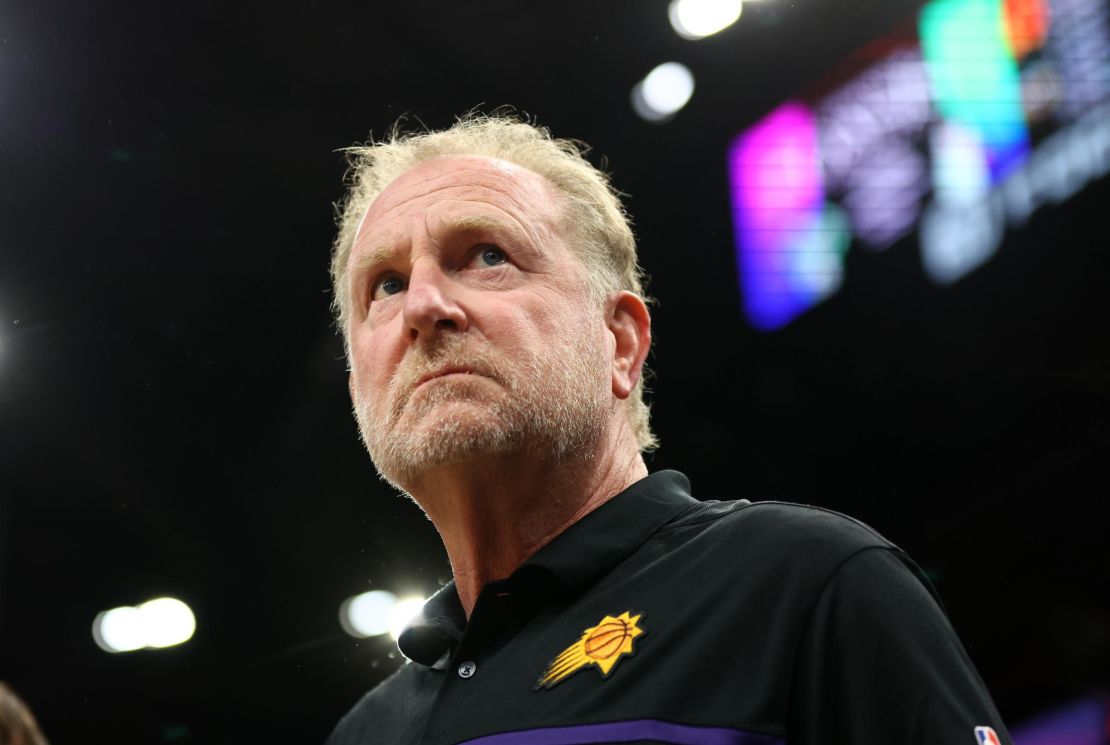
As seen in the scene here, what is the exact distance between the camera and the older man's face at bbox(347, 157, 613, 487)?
4.53 ft

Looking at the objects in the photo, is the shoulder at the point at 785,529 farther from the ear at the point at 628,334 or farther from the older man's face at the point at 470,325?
the ear at the point at 628,334

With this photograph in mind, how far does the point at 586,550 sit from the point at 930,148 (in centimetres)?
181

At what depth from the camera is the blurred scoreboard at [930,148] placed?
8.32 ft

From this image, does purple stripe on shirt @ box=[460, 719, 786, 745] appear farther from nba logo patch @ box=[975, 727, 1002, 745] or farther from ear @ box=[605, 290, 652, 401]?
ear @ box=[605, 290, 652, 401]

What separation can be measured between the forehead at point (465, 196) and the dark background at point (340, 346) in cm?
97

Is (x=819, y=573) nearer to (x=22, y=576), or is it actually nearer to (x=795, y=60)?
(x=795, y=60)

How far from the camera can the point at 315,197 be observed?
2822mm

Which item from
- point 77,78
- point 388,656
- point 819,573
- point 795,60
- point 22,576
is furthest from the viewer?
point 388,656

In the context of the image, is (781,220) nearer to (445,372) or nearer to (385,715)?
(445,372)

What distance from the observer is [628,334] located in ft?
5.45

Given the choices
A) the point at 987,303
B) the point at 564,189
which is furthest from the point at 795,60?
the point at 564,189

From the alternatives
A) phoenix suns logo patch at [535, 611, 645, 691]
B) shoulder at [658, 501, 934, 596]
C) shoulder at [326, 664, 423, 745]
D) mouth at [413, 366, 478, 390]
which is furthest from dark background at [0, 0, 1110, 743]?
phoenix suns logo patch at [535, 611, 645, 691]

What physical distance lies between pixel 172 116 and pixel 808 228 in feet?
5.33

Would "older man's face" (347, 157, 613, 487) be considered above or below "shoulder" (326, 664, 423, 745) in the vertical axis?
above
